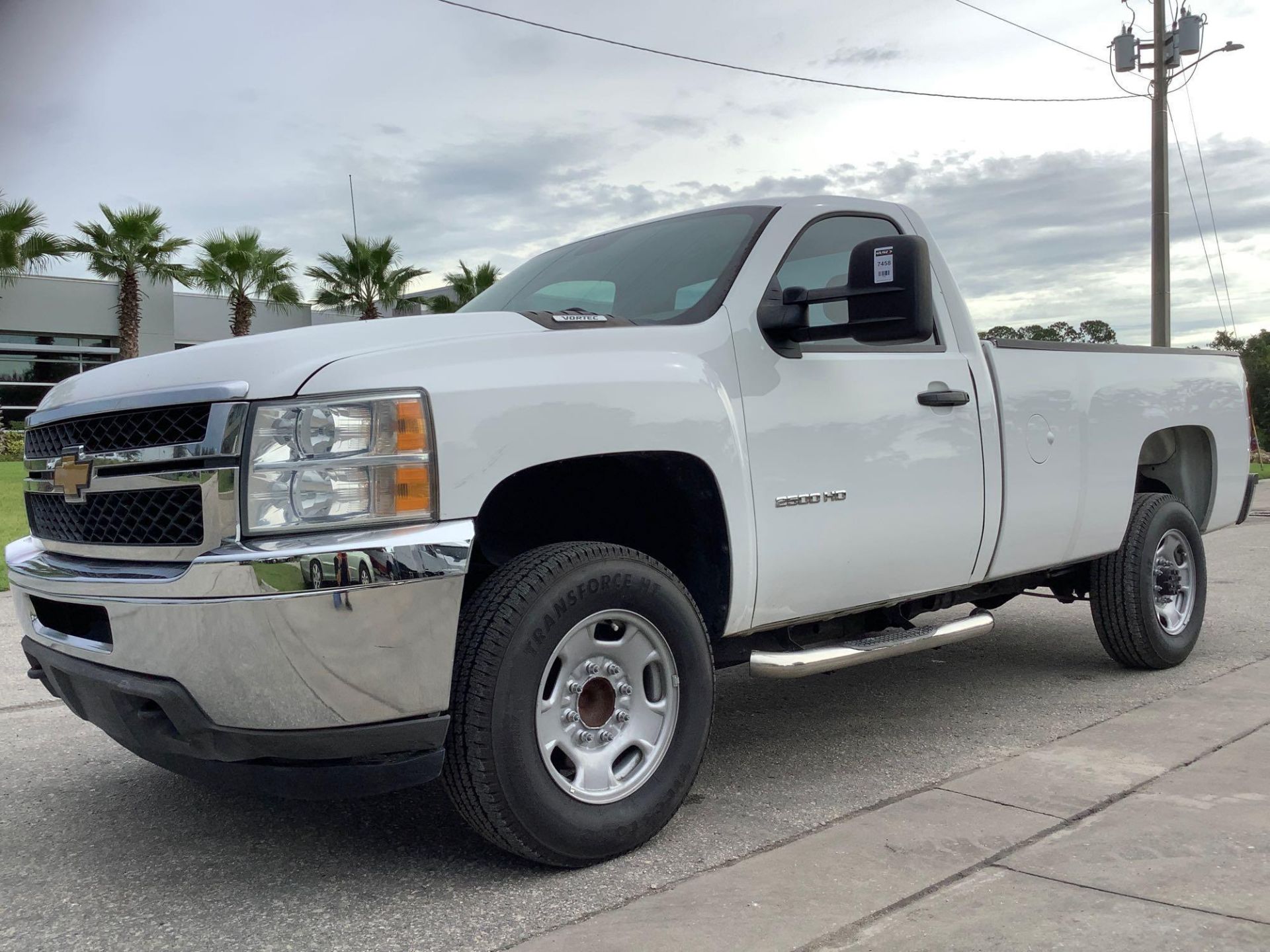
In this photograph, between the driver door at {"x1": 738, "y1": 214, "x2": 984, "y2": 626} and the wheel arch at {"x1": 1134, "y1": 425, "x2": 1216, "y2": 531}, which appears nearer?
the driver door at {"x1": 738, "y1": 214, "x2": 984, "y2": 626}

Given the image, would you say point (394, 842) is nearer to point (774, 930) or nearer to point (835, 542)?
point (774, 930)

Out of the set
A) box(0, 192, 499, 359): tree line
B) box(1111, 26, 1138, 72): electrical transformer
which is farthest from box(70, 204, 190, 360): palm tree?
box(1111, 26, 1138, 72): electrical transformer

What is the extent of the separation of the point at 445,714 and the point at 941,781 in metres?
1.87

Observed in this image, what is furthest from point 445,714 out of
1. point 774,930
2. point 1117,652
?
point 1117,652

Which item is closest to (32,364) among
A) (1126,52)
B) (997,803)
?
(1126,52)

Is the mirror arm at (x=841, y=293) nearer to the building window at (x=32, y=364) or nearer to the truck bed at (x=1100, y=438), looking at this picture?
the truck bed at (x=1100, y=438)

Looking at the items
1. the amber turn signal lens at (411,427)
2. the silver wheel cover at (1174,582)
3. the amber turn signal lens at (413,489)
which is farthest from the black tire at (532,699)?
the silver wheel cover at (1174,582)

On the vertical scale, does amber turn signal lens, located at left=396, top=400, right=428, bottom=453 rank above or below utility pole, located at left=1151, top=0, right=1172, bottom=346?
below

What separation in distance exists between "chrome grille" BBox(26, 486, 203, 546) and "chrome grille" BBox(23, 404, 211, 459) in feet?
0.41

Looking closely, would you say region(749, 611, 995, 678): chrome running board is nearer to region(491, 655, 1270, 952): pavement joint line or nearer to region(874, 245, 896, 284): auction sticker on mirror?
region(491, 655, 1270, 952): pavement joint line

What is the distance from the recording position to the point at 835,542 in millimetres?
3766

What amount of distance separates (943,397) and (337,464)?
232 centimetres

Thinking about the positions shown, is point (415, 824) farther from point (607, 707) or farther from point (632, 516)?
point (632, 516)

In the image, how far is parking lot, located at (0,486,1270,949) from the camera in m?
2.88
